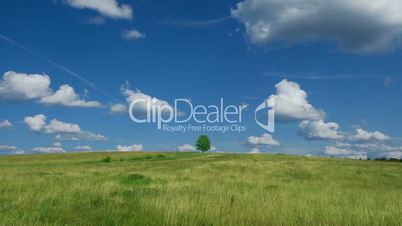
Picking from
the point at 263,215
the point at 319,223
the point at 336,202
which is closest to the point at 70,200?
the point at 263,215

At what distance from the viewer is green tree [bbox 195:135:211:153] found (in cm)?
13138

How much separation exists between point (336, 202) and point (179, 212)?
5.83m

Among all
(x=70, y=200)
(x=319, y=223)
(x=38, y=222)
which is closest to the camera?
(x=38, y=222)

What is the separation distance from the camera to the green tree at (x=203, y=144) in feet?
431

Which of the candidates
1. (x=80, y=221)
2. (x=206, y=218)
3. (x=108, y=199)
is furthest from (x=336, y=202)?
(x=80, y=221)

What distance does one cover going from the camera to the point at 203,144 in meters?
131

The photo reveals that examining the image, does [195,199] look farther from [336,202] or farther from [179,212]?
[336,202]

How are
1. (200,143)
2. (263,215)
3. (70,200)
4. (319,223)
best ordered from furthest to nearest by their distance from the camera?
(200,143) < (70,200) < (263,215) < (319,223)

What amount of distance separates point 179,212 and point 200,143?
395 ft

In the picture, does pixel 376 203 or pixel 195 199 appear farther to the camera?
pixel 376 203

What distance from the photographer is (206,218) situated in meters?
11.1

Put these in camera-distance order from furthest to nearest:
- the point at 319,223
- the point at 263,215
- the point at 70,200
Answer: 1. the point at 70,200
2. the point at 263,215
3. the point at 319,223

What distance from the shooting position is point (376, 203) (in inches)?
589

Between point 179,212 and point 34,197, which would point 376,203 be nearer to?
point 179,212
